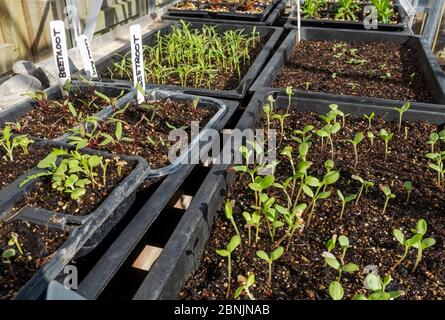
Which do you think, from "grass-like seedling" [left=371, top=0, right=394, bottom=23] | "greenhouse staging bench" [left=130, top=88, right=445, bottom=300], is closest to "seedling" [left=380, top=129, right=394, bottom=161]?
"greenhouse staging bench" [left=130, top=88, right=445, bottom=300]

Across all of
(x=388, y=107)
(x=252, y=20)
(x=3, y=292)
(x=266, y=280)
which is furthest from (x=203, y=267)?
(x=252, y=20)

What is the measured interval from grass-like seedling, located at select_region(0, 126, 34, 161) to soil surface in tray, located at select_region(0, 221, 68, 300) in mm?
298

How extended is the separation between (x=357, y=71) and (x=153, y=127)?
116cm

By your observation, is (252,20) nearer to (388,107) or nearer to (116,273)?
(388,107)

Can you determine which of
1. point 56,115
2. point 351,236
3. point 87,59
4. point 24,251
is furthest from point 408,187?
point 87,59

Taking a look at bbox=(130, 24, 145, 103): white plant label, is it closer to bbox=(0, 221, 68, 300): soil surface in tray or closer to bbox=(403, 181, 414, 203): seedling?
bbox=(0, 221, 68, 300): soil surface in tray

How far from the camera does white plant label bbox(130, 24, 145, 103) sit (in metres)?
1.51

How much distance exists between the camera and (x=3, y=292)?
2.84 ft

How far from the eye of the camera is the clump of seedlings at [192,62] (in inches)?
77.5

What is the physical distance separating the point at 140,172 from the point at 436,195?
0.90 metres

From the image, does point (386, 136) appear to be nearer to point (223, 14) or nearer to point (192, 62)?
point (192, 62)

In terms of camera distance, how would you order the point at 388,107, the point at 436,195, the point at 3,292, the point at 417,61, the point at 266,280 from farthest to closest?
the point at 417,61 → the point at 388,107 → the point at 436,195 → the point at 266,280 → the point at 3,292

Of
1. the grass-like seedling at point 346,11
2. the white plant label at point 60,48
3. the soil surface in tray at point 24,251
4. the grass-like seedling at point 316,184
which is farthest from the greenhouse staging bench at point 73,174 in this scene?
the grass-like seedling at point 346,11

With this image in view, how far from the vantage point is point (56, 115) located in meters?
1.59
